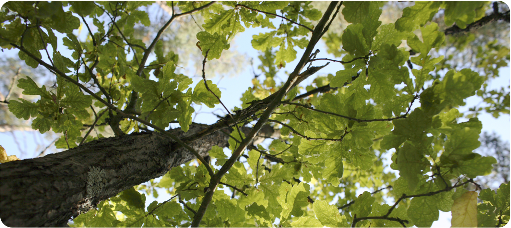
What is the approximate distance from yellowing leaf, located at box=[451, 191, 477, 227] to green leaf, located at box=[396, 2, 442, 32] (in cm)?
71

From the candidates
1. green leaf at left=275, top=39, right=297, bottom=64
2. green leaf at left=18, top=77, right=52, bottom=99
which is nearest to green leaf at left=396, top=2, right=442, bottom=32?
green leaf at left=275, top=39, right=297, bottom=64

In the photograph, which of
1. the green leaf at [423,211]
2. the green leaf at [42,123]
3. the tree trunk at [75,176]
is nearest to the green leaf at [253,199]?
the tree trunk at [75,176]

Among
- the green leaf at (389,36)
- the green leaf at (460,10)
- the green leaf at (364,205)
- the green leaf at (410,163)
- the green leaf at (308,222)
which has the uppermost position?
the green leaf at (389,36)

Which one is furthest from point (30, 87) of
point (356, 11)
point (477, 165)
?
point (477, 165)

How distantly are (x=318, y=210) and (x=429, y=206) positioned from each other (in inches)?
20.1

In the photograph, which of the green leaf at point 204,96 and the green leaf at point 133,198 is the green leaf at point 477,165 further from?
the green leaf at point 133,198

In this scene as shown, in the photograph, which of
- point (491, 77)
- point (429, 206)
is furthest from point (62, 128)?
point (491, 77)

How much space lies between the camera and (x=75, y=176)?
0.92m

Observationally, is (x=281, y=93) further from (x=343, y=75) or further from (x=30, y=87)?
(x=30, y=87)

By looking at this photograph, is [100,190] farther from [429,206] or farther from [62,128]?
[429,206]

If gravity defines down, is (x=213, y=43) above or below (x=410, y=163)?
above

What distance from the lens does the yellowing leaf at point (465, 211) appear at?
0.83m

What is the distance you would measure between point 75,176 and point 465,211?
59.3 inches

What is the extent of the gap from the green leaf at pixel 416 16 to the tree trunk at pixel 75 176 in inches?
56.7
